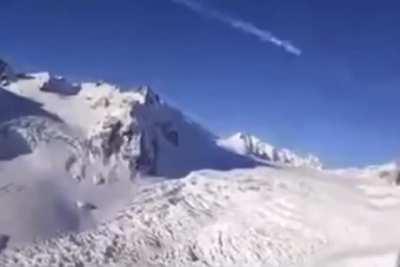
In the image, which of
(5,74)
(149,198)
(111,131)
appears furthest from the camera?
(5,74)

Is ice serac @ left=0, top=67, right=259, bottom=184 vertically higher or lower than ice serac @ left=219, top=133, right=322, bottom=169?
lower

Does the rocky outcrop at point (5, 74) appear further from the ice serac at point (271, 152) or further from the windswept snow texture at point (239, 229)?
the ice serac at point (271, 152)

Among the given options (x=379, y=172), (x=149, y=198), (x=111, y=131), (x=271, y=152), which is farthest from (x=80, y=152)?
(x=271, y=152)

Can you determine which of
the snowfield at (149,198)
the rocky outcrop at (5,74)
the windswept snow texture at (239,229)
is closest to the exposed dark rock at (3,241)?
the snowfield at (149,198)

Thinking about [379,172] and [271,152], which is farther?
[271,152]

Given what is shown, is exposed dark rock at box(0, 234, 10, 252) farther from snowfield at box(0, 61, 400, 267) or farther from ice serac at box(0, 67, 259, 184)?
ice serac at box(0, 67, 259, 184)

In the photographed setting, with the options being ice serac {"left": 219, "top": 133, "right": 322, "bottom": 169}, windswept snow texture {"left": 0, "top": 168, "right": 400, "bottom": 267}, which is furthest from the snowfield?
ice serac {"left": 219, "top": 133, "right": 322, "bottom": 169}

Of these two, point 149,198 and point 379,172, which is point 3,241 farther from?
point 379,172

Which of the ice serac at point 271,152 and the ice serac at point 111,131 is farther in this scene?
the ice serac at point 271,152
